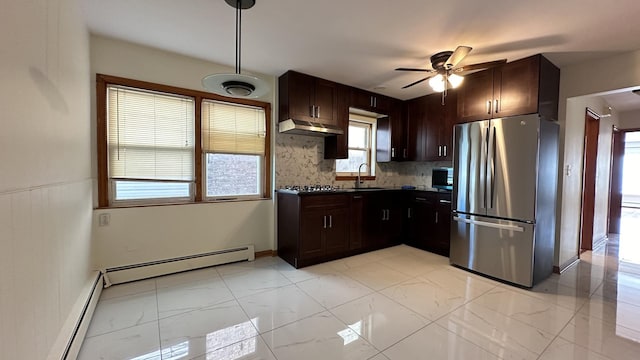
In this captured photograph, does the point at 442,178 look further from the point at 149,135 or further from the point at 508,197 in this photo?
the point at 149,135

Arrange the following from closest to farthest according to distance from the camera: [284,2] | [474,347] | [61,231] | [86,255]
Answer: [61,231]
[474,347]
[284,2]
[86,255]

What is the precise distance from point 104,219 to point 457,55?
12.6 ft

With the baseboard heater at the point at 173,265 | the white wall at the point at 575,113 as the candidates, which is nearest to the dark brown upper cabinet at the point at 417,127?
the white wall at the point at 575,113

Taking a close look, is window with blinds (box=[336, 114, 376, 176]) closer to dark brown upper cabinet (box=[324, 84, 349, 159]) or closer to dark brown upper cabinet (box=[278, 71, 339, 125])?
dark brown upper cabinet (box=[324, 84, 349, 159])

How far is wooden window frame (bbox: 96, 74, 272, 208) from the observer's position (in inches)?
106

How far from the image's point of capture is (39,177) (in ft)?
4.41

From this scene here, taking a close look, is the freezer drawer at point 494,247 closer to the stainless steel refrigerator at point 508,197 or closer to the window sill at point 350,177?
the stainless steel refrigerator at point 508,197

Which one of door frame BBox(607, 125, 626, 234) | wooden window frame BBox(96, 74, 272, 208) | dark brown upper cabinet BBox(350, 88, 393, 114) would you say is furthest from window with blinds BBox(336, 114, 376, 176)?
door frame BBox(607, 125, 626, 234)

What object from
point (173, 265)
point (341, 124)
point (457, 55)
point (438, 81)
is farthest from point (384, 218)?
point (173, 265)

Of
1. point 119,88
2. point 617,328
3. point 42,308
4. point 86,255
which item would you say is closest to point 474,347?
point 617,328

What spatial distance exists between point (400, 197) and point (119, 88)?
3974 millimetres

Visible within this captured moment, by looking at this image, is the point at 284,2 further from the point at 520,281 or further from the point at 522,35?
the point at 520,281

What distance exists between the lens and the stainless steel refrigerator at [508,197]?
2775 millimetres

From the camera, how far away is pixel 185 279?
2955mm
